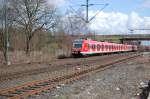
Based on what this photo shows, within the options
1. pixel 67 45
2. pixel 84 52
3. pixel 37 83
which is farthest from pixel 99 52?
pixel 37 83

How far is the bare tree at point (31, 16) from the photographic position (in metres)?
55.8

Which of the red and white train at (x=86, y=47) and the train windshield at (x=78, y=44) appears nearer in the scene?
the red and white train at (x=86, y=47)

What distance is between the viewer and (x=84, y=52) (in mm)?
49375

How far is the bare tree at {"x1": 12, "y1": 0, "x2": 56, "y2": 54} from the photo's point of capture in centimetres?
5581

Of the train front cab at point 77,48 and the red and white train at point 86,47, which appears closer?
the train front cab at point 77,48

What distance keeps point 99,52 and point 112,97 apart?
47405mm

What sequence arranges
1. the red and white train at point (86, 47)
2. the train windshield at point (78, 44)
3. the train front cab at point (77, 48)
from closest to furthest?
the train front cab at point (77, 48)
the red and white train at point (86, 47)
the train windshield at point (78, 44)

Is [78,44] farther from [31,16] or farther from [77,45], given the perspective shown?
[31,16]

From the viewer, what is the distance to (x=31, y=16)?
56188mm

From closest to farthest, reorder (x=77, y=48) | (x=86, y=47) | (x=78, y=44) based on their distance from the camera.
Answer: (x=77, y=48) → (x=78, y=44) → (x=86, y=47)

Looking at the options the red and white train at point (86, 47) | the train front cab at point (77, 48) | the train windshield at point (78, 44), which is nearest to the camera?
the train front cab at point (77, 48)

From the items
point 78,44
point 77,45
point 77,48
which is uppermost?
point 78,44

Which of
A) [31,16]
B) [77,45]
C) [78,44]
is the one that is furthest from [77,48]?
[31,16]

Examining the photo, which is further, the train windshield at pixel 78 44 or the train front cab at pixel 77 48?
the train windshield at pixel 78 44
